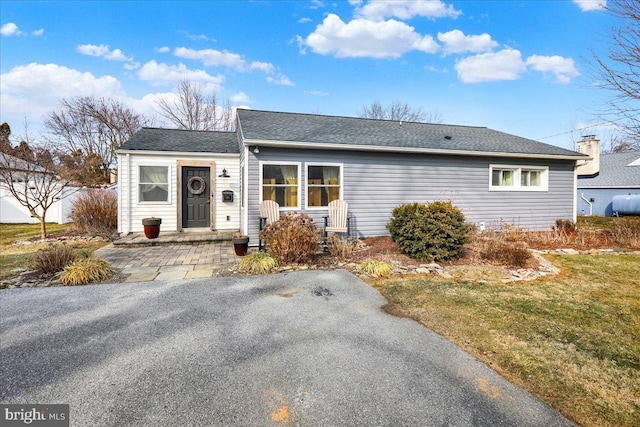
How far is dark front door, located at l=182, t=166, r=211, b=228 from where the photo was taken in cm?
888

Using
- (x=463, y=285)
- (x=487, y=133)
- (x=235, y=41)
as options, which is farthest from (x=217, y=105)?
(x=463, y=285)

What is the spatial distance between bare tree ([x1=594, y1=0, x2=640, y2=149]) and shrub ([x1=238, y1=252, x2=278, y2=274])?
9.30 m

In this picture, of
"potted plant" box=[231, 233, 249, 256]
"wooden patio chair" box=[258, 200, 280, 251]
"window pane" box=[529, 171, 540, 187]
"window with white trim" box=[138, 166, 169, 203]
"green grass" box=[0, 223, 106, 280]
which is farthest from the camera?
"window pane" box=[529, 171, 540, 187]

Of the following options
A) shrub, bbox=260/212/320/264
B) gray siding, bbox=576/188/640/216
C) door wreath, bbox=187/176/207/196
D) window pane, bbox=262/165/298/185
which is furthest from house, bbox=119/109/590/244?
gray siding, bbox=576/188/640/216

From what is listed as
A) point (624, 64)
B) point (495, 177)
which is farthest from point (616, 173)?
point (495, 177)

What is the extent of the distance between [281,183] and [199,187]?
300cm

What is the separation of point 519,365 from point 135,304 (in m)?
4.06

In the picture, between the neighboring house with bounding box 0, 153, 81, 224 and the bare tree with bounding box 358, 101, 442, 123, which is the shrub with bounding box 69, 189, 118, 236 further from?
the bare tree with bounding box 358, 101, 442, 123

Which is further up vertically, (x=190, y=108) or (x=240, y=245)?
(x=190, y=108)

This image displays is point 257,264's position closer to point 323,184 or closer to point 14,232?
point 323,184

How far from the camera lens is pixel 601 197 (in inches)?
677

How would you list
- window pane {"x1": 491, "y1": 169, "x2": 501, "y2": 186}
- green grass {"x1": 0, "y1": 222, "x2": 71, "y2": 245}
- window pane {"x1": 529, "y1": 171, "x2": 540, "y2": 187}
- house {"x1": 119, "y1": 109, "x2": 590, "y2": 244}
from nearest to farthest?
house {"x1": 119, "y1": 109, "x2": 590, "y2": 244}, green grass {"x1": 0, "y1": 222, "x2": 71, "y2": 245}, window pane {"x1": 491, "y1": 169, "x2": 501, "y2": 186}, window pane {"x1": 529, "y1": 171, "x2": 540, "y2": 187}

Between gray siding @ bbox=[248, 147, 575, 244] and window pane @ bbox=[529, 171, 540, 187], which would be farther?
window pane @ bbox=[529, 171, 540, 187]

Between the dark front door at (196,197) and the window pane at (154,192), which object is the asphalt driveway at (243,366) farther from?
the dark front door at (196,197)
